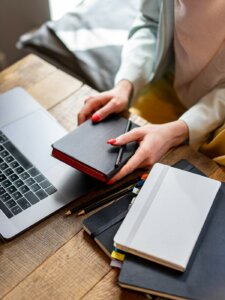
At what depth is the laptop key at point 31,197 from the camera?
72 centimetres

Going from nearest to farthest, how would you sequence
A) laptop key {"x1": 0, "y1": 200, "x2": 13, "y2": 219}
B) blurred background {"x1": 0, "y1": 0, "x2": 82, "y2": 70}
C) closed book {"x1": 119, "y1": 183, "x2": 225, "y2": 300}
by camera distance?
closed book {"x1": 119, "y1": 183, "x2": 225, "y2": 300} < laptop key {"x1": 0, "y1": 200, "x2": 13, "y2": 219} < blurred background {"x1": 0, "y1": 0, "x2": 82, "y2": 70}

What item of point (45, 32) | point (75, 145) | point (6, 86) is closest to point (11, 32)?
point (45, 32)

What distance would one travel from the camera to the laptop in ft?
2.32

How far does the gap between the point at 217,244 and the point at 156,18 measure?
2.00 ft

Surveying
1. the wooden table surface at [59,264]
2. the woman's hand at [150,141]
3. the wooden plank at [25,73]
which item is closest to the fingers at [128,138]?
the woman's hand at [150,141]

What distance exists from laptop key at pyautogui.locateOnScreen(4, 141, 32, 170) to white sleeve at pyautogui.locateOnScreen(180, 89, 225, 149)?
0.33 m

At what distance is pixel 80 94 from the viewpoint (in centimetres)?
94

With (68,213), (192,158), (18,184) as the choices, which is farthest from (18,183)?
(192,158)

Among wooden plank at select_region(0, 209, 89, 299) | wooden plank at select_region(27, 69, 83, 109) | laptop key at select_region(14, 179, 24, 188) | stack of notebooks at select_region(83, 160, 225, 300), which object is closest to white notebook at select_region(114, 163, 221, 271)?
stack of notebooks at select_region(83, 160, 225, 300)

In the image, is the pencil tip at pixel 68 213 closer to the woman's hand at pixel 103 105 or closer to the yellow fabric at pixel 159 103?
the woman's hand at pixel 103 105

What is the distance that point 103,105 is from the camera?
88 centimetres

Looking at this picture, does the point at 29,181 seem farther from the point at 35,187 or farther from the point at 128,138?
the point at 128,138

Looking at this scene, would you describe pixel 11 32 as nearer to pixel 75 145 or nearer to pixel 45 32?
pixel 45 32

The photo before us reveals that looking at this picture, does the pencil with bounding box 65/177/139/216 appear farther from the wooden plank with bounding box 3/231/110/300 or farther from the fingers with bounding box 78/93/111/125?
the fingers with bounding box 78/93/111/125
